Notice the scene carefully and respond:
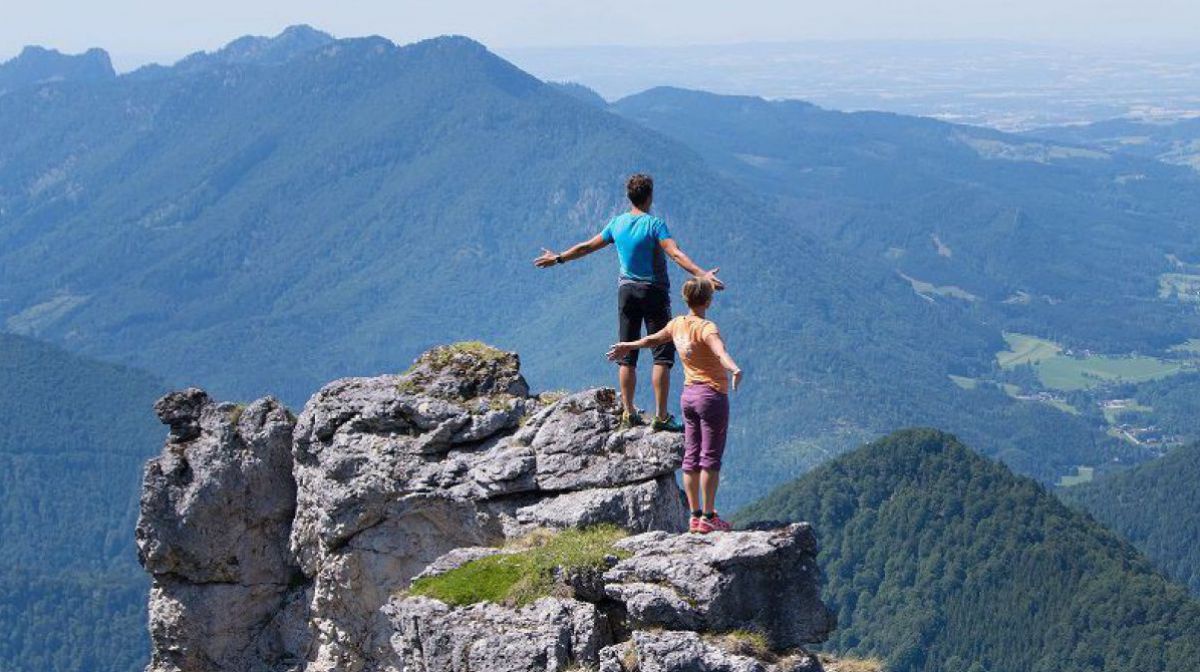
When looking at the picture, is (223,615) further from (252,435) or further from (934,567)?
(934,567)

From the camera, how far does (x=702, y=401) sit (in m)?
25.1

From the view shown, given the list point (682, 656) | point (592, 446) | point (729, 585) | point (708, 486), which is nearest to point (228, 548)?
point (592, 446)

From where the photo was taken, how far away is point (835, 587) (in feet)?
510

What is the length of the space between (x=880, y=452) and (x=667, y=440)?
144m

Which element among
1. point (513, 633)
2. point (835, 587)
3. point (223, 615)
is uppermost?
point (513, 633)

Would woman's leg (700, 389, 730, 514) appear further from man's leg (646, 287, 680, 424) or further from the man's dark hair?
the man's dark hair

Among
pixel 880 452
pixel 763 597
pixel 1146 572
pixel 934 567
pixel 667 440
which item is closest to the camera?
pixel 763 597

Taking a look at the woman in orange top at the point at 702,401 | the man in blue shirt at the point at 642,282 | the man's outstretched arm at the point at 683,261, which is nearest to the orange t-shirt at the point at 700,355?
the woman in orange top at the point at 702,401

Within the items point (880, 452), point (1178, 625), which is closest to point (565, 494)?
point (1178, 625)

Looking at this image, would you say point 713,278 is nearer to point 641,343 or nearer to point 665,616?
point 641,343

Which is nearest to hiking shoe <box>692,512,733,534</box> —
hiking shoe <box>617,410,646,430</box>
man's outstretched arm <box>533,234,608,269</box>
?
hiking shoe <box>617,410,646,430</box>

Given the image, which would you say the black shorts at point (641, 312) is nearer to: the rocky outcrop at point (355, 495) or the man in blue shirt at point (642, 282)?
the man in blue shirt at point (642, 282)

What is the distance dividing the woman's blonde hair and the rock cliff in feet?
8.87

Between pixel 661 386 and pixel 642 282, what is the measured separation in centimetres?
178
